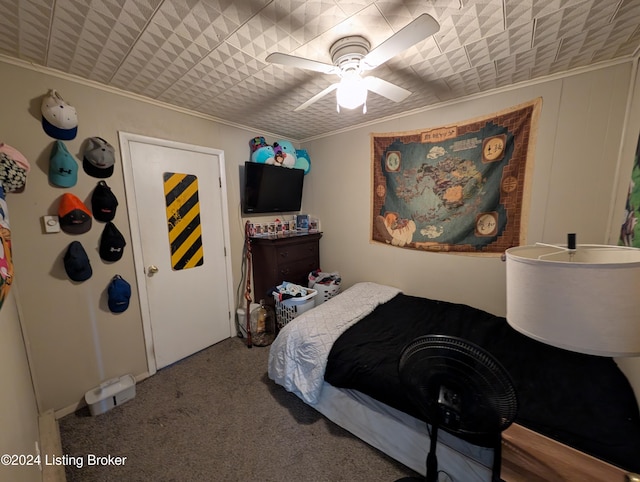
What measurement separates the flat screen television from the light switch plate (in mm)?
1426

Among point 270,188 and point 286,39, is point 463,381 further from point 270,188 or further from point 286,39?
point 270,188

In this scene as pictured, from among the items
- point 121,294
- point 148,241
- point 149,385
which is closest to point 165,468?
point 149,385

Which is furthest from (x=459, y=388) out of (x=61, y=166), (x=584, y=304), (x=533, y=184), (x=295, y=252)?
(x=61, y=166)

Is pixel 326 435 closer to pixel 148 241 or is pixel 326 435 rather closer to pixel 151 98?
pixel 148 241

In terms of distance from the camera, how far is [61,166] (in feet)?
5.17

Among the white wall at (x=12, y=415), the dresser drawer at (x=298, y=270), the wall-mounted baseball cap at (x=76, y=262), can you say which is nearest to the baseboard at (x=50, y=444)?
the white wall at (x=12, y=415)

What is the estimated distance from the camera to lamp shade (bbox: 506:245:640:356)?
0.61 m

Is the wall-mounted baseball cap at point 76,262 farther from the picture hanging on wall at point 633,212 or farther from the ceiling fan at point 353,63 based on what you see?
the picture hanging on wall at point 633,212

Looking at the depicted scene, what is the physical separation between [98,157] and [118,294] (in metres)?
1.02

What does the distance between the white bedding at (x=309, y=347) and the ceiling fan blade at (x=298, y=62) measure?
1.64 m

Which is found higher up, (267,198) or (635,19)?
(635,19)

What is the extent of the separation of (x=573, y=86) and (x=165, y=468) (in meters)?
3.60

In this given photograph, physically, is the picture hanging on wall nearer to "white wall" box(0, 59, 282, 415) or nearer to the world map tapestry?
the world map tapestry

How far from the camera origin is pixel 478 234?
6.87 ft
